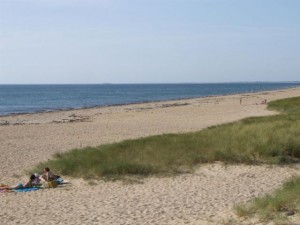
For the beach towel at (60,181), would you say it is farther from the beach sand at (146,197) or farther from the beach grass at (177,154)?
the beach grass at (177,154)

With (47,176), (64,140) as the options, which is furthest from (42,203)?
(64,140)

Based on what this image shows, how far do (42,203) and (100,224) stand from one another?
2337 mm

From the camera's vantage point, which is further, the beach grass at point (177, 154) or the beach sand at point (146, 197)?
the beach grass at point (177, 154)

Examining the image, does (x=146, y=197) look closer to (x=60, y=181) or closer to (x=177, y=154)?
(x=60, y=181)

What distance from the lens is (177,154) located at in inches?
560

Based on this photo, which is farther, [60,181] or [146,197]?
[60,181]

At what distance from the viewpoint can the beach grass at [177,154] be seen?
42.4ft

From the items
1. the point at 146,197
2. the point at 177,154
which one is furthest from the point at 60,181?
the point at 177,154

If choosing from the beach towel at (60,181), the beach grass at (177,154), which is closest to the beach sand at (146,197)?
the beach towel at (60,181)

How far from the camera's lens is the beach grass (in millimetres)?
12922

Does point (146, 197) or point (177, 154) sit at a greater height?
point (177, 154)

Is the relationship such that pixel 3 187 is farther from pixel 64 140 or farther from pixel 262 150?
pixel 64 140

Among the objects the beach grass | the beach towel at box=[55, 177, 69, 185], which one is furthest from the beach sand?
the beach grass

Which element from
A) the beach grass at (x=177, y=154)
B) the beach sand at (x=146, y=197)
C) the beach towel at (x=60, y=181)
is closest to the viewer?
the beach sand at (x=146, y=197)
